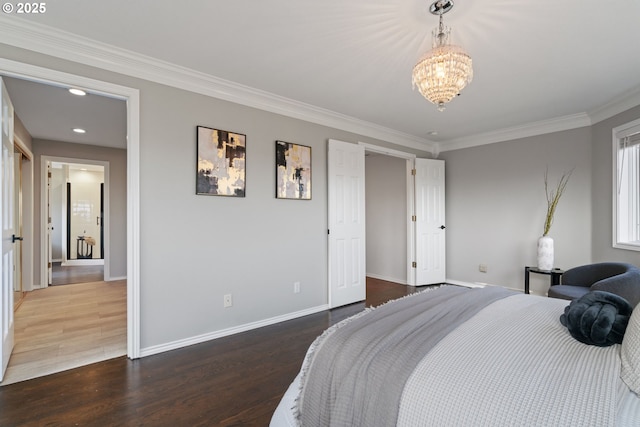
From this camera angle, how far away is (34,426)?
65.6 inches

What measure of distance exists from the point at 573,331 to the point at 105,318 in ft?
13.7

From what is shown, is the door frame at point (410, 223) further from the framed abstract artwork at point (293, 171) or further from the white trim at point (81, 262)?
the white trim at point (81, 262)

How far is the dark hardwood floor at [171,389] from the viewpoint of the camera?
5.72 ft

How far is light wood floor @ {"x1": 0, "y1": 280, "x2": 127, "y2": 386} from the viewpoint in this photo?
93.0 inches

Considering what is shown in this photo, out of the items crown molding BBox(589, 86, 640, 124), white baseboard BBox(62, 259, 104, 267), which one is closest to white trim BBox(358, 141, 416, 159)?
crown molding BBox(589, 86, 640, 124)

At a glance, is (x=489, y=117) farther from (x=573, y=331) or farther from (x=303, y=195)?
(x=573, y=331)

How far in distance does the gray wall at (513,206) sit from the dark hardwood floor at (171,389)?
10.8ft

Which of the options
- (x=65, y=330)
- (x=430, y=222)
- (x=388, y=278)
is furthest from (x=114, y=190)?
(x=430, y=222)

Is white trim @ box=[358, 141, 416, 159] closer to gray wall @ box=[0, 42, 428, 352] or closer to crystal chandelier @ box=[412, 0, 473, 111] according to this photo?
gray wall @ box=[0, 42, 428, 352]

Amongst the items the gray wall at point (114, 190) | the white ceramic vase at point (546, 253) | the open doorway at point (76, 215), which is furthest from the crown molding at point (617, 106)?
the open doorway at point (76, 215)

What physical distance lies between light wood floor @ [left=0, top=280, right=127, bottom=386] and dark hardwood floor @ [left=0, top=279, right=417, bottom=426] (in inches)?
8.7

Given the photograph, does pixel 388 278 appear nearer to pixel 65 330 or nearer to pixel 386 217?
pixel 386 217

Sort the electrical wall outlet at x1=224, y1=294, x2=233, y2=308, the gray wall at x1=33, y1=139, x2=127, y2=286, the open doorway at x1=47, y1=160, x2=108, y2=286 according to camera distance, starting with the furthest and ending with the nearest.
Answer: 1. the open doorway at x1=47, y1=160, x2=108, y2=286
2. the gray wall at x1=33, y1=139, x2=127, y2=286
3. the electrical wall outlet at x1=224, y1=294, x2=233, y2=308

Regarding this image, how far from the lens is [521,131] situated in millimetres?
4262
